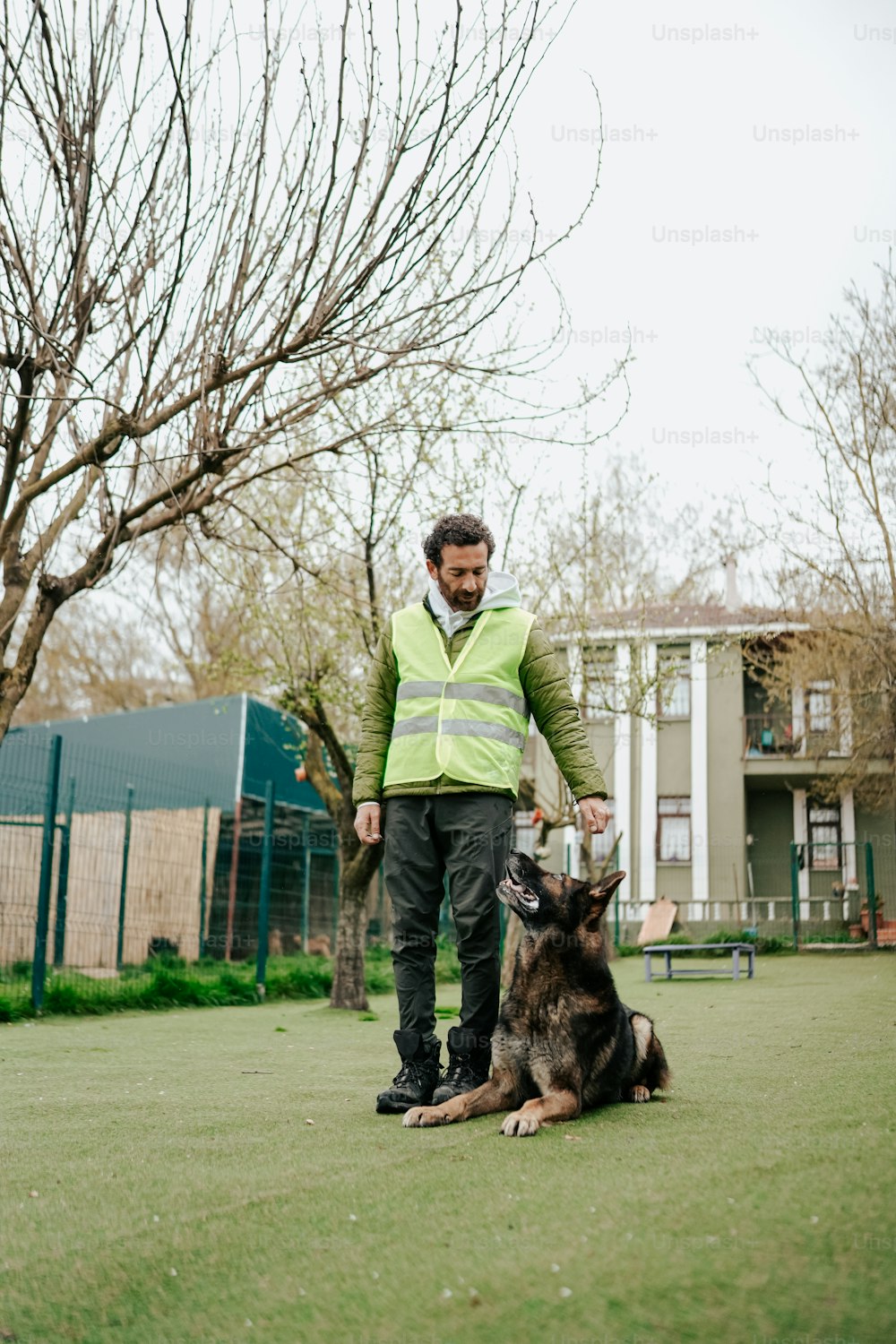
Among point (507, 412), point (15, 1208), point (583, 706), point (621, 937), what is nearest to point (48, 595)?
point (507, 412)

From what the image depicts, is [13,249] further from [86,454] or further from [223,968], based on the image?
[223,968]

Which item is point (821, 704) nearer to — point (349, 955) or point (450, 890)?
point (349, 955)

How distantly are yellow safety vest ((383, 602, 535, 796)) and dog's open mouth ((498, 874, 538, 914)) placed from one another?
0.47 m

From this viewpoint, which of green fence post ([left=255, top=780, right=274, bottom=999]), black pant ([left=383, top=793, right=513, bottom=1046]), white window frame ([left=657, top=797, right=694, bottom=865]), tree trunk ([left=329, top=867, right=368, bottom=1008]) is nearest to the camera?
black pant ([left=383, top=793, right=513, bottom=1046])

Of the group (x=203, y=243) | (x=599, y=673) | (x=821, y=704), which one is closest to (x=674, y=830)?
(x=821, y=704)

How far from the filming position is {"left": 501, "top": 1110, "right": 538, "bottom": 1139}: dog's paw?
357 centimetres

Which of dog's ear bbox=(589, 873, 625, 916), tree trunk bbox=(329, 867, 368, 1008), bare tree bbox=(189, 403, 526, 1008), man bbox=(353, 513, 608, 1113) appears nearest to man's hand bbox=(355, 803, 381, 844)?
man bbox=(353, 513, 608, 1113)

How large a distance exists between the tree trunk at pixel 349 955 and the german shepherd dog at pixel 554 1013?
6.83 meters

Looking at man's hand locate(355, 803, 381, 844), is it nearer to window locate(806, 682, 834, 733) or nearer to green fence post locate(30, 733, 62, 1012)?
green fence post locate(30, 733, 62, 1012)

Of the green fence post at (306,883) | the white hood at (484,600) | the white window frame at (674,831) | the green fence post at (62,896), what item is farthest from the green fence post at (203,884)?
the white window frame at (674,831)

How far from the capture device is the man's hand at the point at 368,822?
181 inches

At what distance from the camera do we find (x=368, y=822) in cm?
463

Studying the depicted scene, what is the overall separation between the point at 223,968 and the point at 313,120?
30.5 feet

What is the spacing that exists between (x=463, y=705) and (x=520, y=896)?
810 mm
